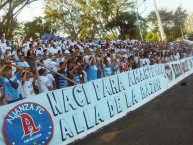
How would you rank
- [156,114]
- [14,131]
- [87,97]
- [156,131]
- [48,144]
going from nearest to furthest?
[14,131], [48,144], [156,131], [87,97], [156,114]

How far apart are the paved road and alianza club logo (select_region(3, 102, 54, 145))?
1.19m

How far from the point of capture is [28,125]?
7.89 meters

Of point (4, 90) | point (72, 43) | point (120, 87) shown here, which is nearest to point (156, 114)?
point (120, 87)

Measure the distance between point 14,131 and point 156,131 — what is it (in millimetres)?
3905

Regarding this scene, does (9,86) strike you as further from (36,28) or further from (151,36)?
(151,36)

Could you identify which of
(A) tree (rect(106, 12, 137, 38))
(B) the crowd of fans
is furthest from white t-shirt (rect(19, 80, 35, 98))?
(A) tree (rect(106, 12, 137, 38))

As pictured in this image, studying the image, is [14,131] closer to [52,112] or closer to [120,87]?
[52,112]

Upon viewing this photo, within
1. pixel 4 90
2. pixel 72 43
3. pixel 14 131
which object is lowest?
pixel 14 131

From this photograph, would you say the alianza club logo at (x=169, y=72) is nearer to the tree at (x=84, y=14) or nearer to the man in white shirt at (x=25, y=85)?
the man in white shirt at (x=25, y=85)

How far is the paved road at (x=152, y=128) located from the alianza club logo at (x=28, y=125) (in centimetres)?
119

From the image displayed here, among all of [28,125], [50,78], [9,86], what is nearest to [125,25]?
[50,78]

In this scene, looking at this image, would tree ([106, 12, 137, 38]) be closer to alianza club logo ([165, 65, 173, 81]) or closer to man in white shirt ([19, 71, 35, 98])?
alianza club logo ([165, 65, 173, 81])

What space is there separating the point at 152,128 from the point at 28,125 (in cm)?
369

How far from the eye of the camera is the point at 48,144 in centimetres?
834
